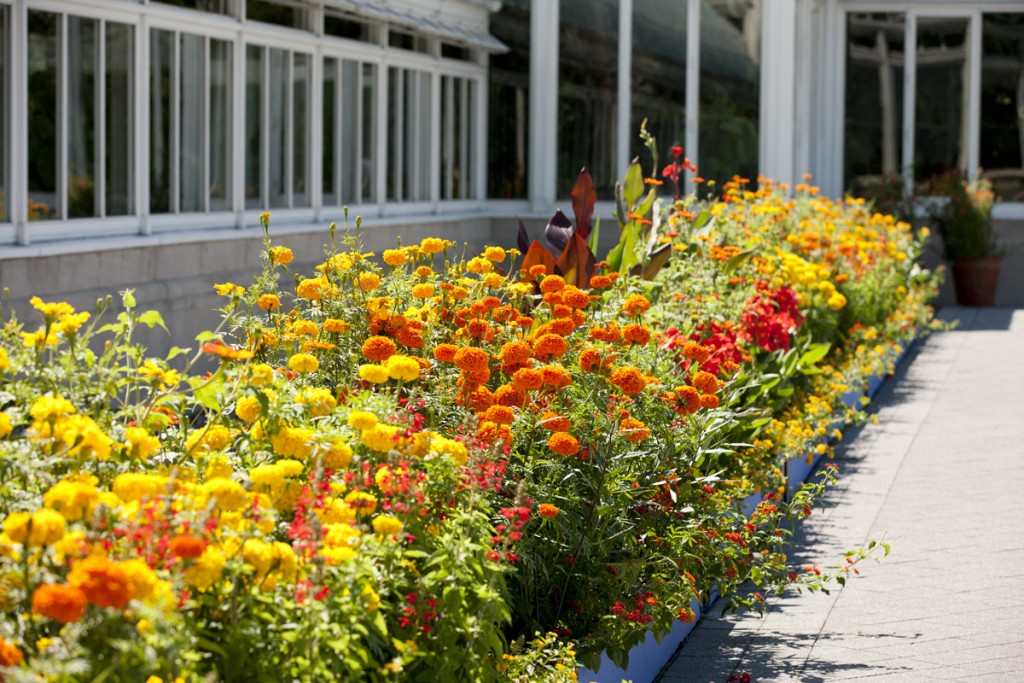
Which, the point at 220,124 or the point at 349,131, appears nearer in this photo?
the point at 220,124

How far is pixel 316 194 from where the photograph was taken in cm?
1175

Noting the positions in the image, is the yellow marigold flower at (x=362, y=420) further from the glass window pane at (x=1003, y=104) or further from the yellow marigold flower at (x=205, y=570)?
the glass window pane at (x=1003, y=104)

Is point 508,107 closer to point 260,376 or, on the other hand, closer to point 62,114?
point 62,114

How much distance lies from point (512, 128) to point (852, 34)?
4866 millimetres

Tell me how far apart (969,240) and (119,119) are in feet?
33.0

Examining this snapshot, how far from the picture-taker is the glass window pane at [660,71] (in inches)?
590

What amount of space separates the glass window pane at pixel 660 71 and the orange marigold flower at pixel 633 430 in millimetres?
11144

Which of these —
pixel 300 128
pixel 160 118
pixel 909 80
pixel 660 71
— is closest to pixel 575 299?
pixel 160 118

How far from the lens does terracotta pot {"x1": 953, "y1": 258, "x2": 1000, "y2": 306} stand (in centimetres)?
1590

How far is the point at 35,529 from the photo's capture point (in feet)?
7.23

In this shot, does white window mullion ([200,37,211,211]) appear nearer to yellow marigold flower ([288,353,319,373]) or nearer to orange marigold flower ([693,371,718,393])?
orange marigold flower ([693,371,718,393])

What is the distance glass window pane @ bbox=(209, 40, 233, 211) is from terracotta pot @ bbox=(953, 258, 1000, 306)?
882 centimetres

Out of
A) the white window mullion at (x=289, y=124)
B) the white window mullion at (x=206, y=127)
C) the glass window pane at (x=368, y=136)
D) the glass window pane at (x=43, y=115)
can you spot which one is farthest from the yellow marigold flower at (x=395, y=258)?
the glass window pane at (x=368, y=136)

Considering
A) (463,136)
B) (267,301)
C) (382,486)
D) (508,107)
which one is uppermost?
(508,107)
